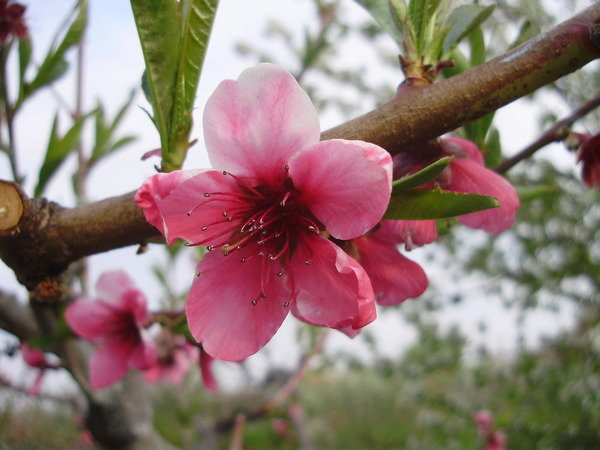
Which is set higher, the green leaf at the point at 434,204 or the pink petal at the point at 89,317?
the green leaf at the point at 434,204

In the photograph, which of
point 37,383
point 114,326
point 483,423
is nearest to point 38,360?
point 37,383

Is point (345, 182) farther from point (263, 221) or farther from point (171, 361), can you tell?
point (171, 361)

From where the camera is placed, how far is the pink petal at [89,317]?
0.92 m

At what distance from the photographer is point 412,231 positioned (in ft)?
1.88

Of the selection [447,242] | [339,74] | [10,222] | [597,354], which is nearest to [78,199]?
[10,222]

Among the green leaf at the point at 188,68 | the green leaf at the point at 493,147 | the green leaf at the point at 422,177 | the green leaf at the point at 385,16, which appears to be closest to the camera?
the green leaf at the point at 422,177

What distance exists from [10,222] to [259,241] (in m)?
0.25

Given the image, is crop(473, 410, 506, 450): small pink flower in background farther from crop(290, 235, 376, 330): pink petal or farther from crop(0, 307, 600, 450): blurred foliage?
crop(290, 235, 376, 330): pink petal

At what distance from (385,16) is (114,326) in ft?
2.32

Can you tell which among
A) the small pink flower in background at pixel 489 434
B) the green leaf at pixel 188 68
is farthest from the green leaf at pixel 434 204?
the small pink flower in background at pixel 489 434

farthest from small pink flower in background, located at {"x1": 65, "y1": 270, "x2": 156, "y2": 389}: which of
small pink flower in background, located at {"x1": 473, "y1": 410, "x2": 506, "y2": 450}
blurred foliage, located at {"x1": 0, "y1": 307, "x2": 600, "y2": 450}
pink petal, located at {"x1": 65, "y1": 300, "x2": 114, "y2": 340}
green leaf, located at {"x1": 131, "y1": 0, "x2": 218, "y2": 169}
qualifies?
small pink flower in background, located at {"x1": 473, "y1": 410, "x2": 506, "y2": 450}

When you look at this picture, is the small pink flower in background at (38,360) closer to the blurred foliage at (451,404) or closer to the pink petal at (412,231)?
the blurred foliage at (451,404)

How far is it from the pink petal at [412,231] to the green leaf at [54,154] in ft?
1.87

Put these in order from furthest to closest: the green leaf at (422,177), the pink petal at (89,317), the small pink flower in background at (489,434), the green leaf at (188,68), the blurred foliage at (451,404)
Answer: the blurred foliage at (451,404), the small pink flower in background at (489,434), the pink petal at (89,317), the green leaf at (188,68), the green leaf at (422,177)
